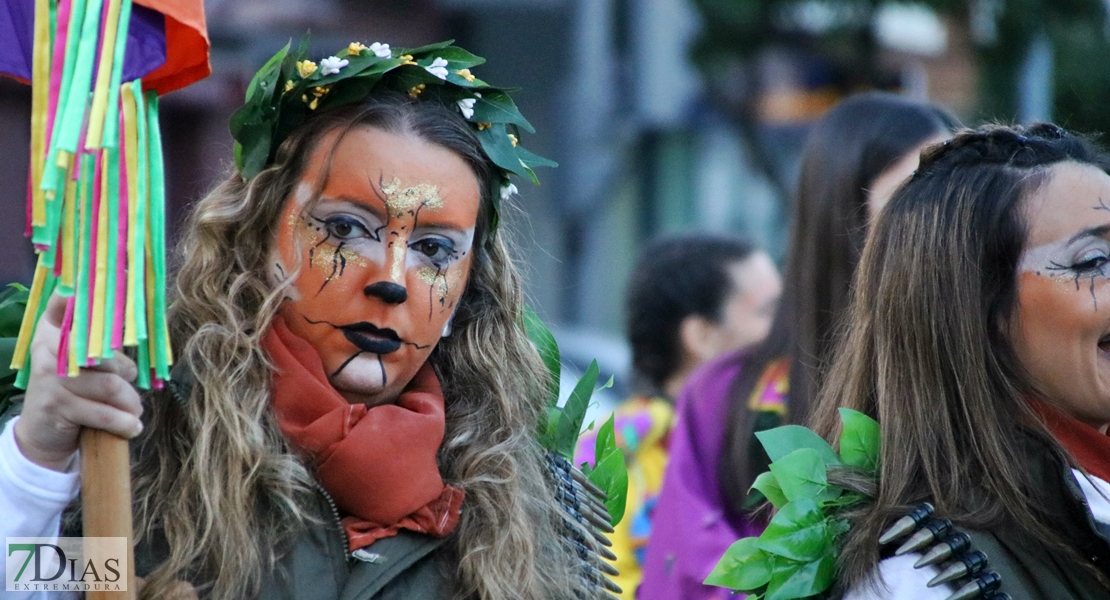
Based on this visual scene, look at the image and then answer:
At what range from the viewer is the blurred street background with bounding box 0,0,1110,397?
8.18 metres

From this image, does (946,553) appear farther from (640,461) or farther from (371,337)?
(640,461)

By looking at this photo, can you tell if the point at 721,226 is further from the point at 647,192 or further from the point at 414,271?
the point at 414,271

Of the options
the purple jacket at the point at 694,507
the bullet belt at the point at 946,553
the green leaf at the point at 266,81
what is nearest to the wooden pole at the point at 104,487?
the green leaf at the point at 266,81

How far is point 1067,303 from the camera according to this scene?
7.13 feet

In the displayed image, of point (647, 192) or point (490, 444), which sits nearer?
point (490, 444)

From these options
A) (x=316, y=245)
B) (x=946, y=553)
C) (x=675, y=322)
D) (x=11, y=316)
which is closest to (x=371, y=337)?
(x=316, y=245)

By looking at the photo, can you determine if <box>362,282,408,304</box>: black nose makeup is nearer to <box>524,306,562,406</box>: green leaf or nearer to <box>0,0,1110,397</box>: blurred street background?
<box>524,306,562,406</box>: green leaf

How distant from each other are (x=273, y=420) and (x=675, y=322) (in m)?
2.88

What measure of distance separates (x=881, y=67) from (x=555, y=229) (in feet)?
22.9

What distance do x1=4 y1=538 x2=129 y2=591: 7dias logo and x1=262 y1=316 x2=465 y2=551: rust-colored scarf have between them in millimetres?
386

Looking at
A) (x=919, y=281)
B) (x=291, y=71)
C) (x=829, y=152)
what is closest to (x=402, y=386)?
(x=291, y=71)

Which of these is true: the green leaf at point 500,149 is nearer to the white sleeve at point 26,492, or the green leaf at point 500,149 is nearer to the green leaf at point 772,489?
the green leaf at point 772,489

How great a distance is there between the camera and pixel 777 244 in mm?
13336

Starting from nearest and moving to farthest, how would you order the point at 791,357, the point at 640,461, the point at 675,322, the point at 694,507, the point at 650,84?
the point at 791,357, the point at 694,507, the point at 640,461, the point at 675,322, the point at 650,84
